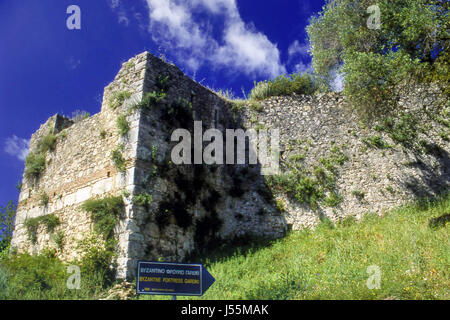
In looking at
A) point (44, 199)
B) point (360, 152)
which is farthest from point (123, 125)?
point (360, 152)

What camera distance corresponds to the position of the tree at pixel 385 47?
421 inches

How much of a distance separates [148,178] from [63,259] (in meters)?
3.76

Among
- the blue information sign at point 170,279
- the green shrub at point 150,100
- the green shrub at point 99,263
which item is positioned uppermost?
the green shrub at point 150,100

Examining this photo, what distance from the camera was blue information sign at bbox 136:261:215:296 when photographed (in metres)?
6.46

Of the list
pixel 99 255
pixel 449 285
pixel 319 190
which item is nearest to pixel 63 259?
pixel 99 255

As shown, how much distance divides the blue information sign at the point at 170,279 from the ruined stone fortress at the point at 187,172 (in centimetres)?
342

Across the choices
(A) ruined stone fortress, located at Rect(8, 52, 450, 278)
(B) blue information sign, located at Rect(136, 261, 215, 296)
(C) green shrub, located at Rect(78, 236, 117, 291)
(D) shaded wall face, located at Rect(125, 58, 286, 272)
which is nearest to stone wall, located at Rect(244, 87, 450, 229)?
(A) ruined stone fortress, located at Rect(8, 52, 450, 278)

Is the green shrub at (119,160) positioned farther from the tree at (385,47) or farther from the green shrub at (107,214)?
the tree at (385,47)

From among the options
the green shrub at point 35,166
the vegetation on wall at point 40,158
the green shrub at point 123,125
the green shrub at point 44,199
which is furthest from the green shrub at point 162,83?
the green shrub at point 35,166

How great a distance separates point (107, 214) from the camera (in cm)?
1053

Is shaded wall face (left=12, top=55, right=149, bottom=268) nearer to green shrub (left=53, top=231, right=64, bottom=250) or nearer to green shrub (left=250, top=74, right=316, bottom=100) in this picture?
green shrub (left=53, top=231, right=64, bottom=250)

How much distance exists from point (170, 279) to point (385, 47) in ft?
35.5

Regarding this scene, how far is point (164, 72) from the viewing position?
500 inches

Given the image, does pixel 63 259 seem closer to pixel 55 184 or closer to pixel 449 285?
pixel 55 184
